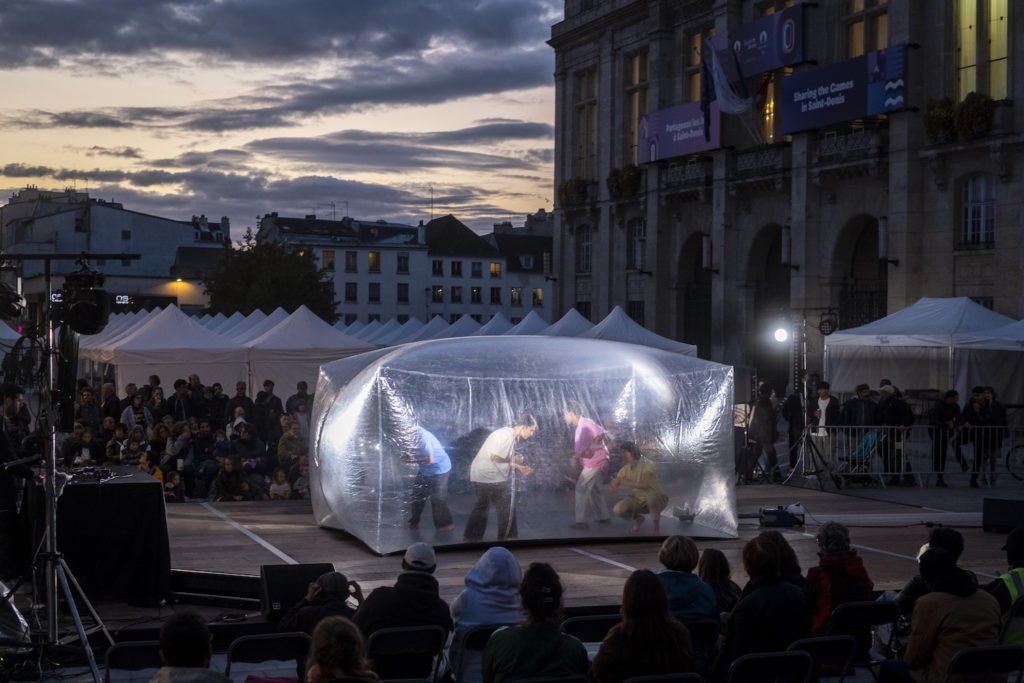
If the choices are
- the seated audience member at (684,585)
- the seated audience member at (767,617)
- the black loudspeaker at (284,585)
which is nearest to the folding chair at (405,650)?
the seated audience member at (684,585)

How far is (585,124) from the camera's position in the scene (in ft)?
157

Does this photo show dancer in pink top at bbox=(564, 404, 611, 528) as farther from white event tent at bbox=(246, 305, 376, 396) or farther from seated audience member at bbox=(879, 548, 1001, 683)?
white event tent at bbox=(246, 305, 376, 396)

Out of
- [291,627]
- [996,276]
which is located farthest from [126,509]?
[996,276]

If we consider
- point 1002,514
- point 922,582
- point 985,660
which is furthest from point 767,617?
point 1002,514

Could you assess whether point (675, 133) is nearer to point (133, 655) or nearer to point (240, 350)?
point (240, 350)

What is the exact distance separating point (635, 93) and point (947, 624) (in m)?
39.0

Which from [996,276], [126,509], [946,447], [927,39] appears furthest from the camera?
[927,39]

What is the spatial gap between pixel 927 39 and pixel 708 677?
26102 mm

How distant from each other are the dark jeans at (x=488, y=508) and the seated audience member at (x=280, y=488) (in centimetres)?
526

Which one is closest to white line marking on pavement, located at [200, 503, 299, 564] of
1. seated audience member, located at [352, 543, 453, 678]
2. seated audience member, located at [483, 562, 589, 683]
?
seated audience member, located at [352, 543, 453, 678]

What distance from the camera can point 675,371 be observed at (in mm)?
15625

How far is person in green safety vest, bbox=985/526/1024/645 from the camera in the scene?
7.65m

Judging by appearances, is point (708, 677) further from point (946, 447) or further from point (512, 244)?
point (512, 244)

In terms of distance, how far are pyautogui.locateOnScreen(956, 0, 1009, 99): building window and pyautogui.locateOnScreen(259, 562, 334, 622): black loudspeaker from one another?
23.5 metres
